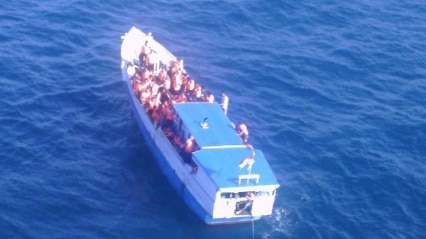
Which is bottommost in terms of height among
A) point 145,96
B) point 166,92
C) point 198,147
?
point 198,147

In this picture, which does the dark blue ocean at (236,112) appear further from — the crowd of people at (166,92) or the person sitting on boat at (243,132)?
the person sitting on boat at (243,132)

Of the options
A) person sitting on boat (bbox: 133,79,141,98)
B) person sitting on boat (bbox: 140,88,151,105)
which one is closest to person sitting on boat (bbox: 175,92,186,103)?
person sitting on boat (bbox: 140,88,151,105)

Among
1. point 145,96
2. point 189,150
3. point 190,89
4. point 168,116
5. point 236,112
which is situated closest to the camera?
point 189,150

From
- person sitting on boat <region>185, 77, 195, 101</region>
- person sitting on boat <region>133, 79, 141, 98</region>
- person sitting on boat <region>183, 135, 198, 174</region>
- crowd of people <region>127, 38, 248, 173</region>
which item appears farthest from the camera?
person sitting on boat <region>185, 77, 195, 101</region>

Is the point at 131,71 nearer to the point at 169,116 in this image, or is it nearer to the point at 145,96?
the point at 145,96

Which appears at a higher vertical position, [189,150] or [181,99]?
[181,99]

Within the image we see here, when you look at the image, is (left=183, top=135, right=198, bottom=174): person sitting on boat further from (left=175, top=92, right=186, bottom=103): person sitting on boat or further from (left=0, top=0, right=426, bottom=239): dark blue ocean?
(left=175, top=92, right=186, bottom=103): person sitting on boat

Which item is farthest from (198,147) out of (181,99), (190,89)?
(190,89)
